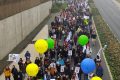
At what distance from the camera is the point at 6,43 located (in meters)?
29.5

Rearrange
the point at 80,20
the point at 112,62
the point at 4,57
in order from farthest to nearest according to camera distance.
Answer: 1. the point at 80,20
2. the point at 4,57
3. the point at 112,62

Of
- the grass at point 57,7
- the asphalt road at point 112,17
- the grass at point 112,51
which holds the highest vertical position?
the grass at point 57,7

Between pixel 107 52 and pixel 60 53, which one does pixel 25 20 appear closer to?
pixel 107 52

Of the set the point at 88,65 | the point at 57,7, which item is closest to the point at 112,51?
the point at 88,65

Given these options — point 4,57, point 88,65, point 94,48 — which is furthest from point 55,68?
point 94,48

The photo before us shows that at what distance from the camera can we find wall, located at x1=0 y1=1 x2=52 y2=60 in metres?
28.8

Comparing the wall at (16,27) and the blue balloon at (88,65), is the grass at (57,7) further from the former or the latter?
the blue balloon at (88,65)

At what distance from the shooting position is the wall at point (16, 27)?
94.4ft

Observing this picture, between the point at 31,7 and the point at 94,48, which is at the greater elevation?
the point at 31,7

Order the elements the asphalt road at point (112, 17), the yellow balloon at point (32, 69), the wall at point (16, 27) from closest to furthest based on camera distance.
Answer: the yellow balloon at point (32, 69) → the wall at point (16, 27) → the asphalt road at point (112, 17)

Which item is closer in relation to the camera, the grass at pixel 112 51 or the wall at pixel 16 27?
the grass at pixel 112 51

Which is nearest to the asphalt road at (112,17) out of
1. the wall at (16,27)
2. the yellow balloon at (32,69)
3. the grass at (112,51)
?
the grass at (112,51)

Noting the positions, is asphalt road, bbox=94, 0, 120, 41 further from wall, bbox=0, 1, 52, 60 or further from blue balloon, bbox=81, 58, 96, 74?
blue balloon, bbox=81, 58, 96, 74

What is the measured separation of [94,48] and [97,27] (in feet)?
41.7
